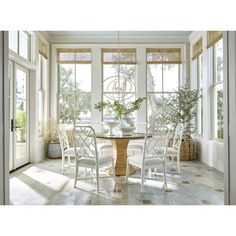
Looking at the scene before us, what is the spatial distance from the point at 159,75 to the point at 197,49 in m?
1.20

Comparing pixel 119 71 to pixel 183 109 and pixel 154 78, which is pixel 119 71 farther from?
pixel 183 109

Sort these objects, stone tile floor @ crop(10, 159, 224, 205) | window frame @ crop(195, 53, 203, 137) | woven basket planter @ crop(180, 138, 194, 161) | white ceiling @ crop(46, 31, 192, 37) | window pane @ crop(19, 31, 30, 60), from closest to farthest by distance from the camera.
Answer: stone tile floor @ crop(10, 159, 224, 205), window pane @ crop(19, 31, 30, 60), woven basket planter @ crop(180, 138, 194, 161), window frame @ crop(195, 53, 203, 137), white ceiling @ crop(46, 31, 192, 37)

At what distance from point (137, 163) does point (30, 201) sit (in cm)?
154

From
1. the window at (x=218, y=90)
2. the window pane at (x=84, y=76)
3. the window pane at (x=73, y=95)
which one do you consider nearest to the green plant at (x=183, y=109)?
the window at (x=218, y=90)

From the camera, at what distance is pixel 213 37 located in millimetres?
5336

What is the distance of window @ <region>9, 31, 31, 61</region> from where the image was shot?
496 cm

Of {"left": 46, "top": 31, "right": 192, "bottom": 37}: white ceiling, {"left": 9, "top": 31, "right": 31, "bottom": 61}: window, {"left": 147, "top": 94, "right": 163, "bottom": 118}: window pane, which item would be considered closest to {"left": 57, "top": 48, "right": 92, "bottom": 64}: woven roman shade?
{"left": 46, "top": 31, "right": 192, "bottom": 37}: white ceiling

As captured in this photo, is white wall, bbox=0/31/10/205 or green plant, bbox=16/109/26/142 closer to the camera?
white wall, bbox=0/31/10/205

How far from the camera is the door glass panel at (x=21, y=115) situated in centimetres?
529

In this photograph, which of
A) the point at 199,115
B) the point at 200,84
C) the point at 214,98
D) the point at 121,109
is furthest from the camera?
the point at 199,115

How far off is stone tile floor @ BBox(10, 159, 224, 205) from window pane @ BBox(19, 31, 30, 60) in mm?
2579

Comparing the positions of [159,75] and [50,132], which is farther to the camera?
[159,75]

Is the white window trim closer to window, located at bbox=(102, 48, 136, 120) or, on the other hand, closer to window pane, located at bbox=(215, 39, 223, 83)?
window, located at bbox=(102, 48, 136, 120)

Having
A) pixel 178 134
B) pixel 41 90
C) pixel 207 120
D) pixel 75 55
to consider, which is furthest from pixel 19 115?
pixel 207 120
